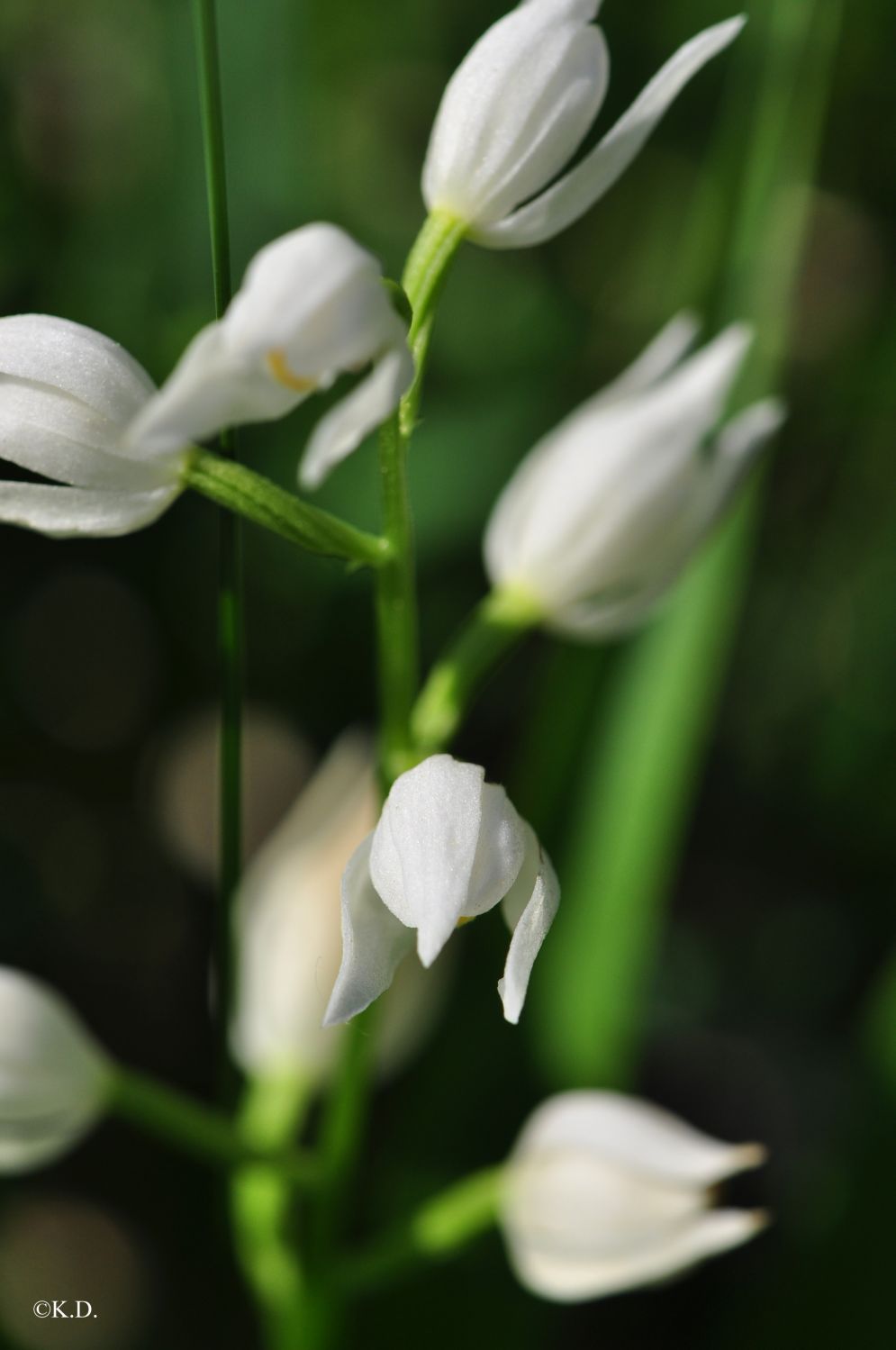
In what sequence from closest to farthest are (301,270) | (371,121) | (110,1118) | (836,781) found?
(301,270) < (110,1118) < (836,781) < (371,121)

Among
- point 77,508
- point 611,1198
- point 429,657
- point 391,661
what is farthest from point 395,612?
point 429,657

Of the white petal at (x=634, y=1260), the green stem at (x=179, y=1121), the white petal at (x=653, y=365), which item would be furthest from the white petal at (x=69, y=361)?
the white petal at (x=634, y=1260)

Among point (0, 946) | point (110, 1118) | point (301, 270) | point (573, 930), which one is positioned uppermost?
point (301, 270)

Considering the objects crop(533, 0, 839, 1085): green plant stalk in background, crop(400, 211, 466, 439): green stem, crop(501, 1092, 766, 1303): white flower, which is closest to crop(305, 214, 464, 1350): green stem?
crop(400, 211, 466, 439): green stem

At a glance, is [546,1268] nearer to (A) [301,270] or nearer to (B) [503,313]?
(A) [301,270]

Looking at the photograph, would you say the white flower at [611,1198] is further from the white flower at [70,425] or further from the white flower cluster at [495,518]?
the white flower at [70,425]

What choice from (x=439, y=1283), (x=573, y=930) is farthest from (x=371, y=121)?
(x=439, y=1283)
